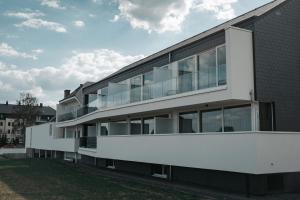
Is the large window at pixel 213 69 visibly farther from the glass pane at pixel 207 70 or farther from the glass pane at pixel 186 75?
the glass pane at pixel 186 75

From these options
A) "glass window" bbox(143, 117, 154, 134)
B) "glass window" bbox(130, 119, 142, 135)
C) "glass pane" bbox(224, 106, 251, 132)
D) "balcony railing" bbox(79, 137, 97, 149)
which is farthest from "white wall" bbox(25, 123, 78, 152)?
"glass pane" bbox(224, 106, 251, 132)

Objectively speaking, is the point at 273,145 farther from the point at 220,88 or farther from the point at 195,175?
the point at 195,175

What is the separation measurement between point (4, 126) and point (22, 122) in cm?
3205

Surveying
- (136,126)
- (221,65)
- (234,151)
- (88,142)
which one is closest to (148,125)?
(136,126)

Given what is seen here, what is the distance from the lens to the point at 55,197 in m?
14.0

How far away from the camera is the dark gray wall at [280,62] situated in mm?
15672

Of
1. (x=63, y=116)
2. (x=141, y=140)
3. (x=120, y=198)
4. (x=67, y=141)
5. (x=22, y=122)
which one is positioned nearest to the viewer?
(x=120, y=198)

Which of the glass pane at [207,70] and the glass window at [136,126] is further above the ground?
the glass pane at [207,70]

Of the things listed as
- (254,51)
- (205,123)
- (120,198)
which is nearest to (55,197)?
(120,198)

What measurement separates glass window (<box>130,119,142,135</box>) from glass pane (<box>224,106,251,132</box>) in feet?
28.0

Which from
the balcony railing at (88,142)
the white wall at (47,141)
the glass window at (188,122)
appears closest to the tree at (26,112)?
the white wall at (47,141)

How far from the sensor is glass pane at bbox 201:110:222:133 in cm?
1695

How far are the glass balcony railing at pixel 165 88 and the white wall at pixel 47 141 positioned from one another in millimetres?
9338

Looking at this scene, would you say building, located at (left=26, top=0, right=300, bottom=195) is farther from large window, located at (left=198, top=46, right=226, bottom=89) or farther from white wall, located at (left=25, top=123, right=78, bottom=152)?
white wall, located at (left=25, top=123, right=78, bottom=152)
